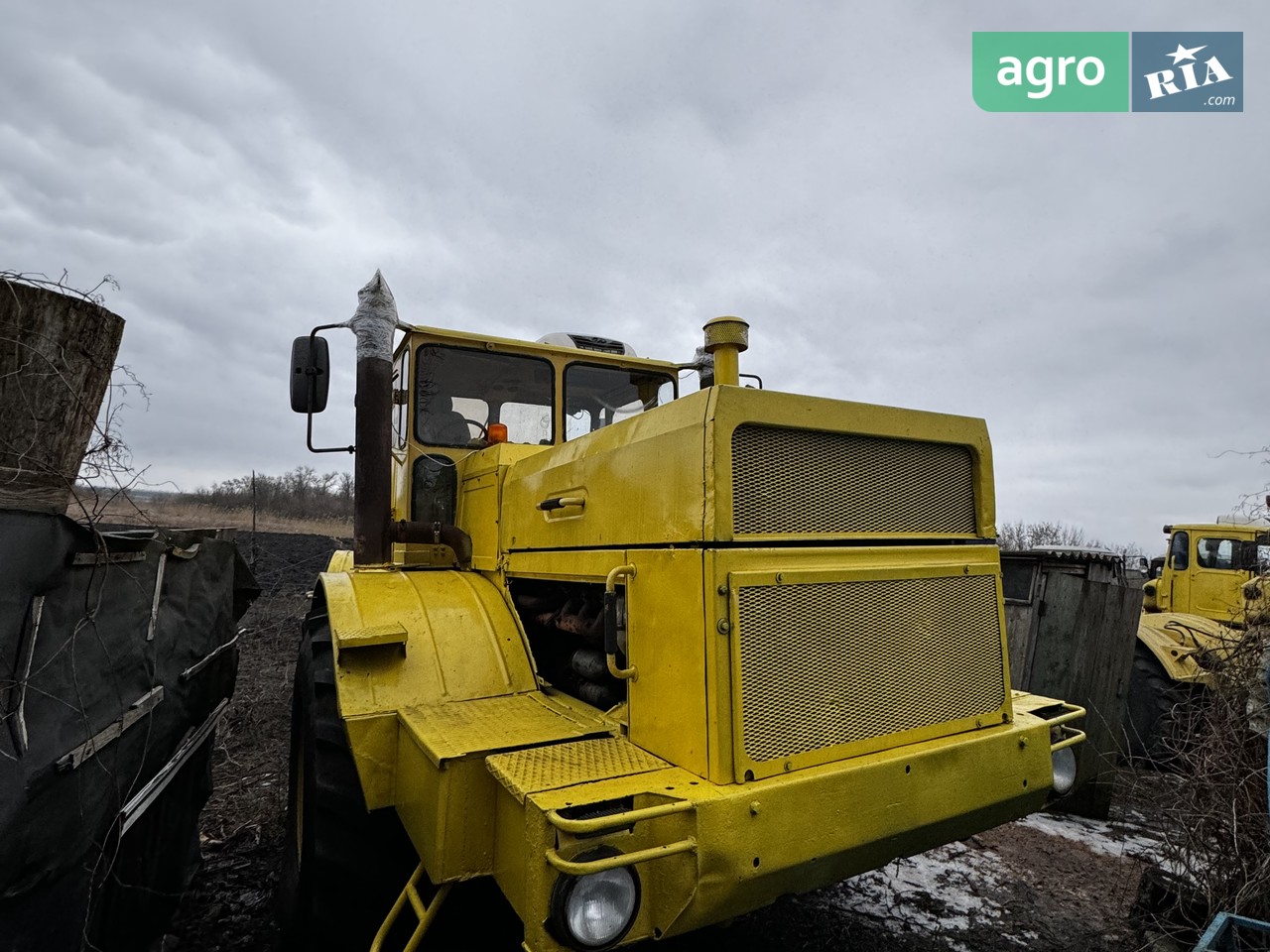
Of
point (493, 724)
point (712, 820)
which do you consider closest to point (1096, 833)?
point (712, 820)

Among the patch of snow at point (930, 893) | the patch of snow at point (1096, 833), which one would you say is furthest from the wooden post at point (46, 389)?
the patch of snow at point (1096, 833)

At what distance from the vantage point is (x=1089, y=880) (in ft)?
12.9

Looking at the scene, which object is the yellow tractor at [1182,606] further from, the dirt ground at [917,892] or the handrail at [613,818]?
the handrail at [613,818]

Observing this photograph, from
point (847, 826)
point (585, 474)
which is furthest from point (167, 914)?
point (847, 826)

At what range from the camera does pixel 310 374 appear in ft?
11.8

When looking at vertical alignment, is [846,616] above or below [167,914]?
above

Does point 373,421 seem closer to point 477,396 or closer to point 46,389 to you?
point 477,396

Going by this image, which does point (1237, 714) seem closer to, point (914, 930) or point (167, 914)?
point (914, 930)

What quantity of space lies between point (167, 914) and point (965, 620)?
11.4ft

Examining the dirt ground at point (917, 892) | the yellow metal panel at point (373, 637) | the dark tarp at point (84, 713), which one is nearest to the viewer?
the dark tarp at point (84, 713)

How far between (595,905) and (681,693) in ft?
1.83

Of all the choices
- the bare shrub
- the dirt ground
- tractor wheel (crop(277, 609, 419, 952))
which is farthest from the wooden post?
the bare shrub

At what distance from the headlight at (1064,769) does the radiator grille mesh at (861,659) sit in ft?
1.05

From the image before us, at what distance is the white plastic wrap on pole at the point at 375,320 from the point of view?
3.56 meters
